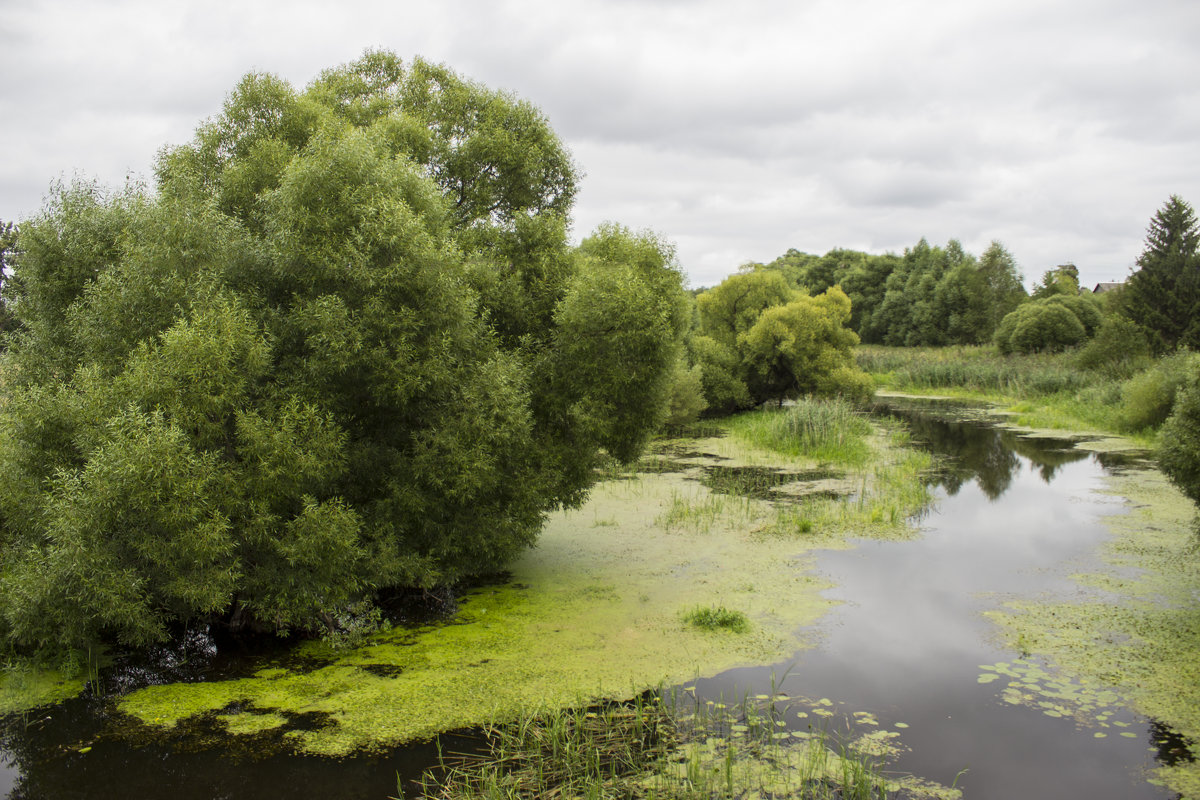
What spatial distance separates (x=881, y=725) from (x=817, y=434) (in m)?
16.5

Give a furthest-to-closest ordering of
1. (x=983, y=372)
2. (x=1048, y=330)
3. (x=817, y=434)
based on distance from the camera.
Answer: (x=1048, y=330) < (x=983, y=372) < (x=817, y=434)

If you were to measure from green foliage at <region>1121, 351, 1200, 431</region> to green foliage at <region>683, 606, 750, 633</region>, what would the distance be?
727 inches

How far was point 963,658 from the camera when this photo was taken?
8.82 m

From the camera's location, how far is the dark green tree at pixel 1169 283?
41238mm

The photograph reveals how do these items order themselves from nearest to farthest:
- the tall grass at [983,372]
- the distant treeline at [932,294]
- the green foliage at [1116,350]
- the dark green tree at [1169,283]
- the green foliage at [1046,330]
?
the green foliage at [1116,350] → the tall grass at [983,372] → the dark green tree at [1169,283] → the green foliage at [1046,330] → the distant treeline at [932,294]

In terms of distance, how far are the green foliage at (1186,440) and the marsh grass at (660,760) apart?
21.0ft

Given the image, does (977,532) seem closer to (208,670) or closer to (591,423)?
(591,423)

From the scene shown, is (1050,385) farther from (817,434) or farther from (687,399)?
(817,434)

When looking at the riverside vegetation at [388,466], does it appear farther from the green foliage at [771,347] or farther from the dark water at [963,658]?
the green foliage at [771,347]

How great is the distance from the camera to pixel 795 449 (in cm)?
2303

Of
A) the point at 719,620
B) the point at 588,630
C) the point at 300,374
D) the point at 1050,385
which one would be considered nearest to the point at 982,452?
the point at 1050,385

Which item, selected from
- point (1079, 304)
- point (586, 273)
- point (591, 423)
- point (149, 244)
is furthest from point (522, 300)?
point (1079, 304)

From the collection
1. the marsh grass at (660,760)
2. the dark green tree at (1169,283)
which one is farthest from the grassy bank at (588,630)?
the dark green tree at (1169,283)

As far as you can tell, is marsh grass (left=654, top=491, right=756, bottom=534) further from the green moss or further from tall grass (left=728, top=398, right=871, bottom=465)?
tall grass (left=728, top=398, right=871, bottom=465)
